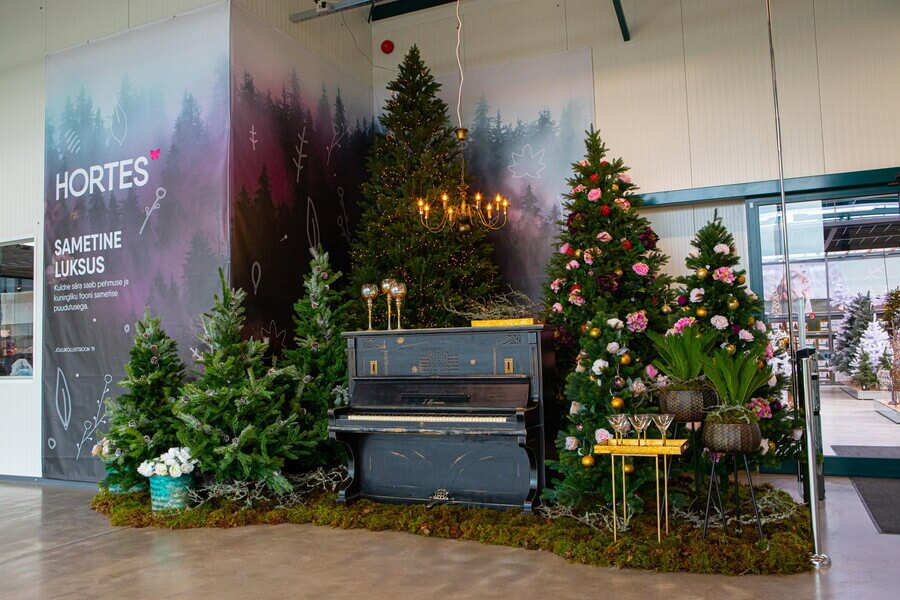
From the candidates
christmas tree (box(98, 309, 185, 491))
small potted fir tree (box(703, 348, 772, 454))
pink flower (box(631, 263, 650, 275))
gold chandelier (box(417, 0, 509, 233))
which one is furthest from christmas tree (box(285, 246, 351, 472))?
small potted fir tree (box(703, 348, 772, 454))

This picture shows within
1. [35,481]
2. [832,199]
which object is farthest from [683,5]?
[35,481]

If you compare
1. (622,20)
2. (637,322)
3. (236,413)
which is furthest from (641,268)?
(236,413)

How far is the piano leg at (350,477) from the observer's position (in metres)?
5.50

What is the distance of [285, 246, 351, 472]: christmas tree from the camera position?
606 centimetres

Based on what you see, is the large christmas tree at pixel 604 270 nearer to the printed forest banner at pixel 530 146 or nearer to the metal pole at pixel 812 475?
the printed forest banner at pixel 530 146

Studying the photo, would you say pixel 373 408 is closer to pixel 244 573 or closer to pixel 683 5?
pixel 244 573

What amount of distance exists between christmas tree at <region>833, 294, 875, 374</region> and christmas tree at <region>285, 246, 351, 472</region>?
4.40 meters

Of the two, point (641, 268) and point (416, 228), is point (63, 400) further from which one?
point (641, 268)

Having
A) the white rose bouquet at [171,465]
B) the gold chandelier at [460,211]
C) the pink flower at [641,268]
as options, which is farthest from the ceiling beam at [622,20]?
the white rose bouquet at [171,465]

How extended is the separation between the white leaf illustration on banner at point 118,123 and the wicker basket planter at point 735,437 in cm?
567

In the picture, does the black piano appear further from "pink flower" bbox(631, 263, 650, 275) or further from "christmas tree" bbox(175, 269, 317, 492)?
"pink flower" bbox(631, 263, 650, 275)

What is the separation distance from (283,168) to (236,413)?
2.46 meters

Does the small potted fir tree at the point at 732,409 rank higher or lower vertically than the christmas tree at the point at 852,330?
lower

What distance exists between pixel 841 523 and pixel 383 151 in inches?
202
